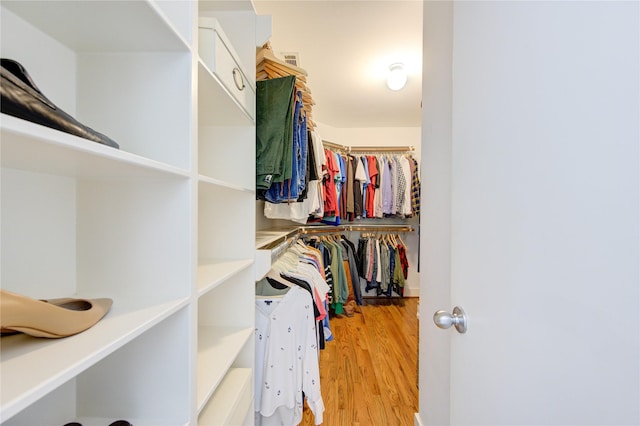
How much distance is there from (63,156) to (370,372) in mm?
2127

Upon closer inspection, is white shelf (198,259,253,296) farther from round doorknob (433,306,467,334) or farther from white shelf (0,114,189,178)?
round doorknob (433,306,467,334)

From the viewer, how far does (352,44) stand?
1.93 m

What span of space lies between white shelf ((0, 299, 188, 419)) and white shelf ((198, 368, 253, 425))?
543 mm

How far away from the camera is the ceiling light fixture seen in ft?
7.13

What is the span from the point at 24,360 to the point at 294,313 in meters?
0.91

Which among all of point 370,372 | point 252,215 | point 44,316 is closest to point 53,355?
point 44,316

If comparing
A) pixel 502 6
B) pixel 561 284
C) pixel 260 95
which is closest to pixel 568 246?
pixel 561 284

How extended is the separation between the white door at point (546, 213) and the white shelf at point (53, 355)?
2.25 ft

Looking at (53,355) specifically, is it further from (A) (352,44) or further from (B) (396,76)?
(B) (396,76)

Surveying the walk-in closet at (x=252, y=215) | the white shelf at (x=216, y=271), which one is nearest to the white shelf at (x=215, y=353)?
the walk-in closet at (x=252, y=215)

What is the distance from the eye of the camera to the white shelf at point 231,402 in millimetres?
851

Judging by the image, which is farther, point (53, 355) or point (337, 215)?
point (337, 215)

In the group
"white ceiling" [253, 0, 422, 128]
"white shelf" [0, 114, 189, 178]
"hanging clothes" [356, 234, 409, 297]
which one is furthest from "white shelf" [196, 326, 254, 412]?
"hanging clothes" [356, 234, 409, 297]

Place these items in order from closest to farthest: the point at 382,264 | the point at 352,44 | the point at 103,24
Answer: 1. the point at 103,24
2. the point at 352,44
3. the point at 382,264
